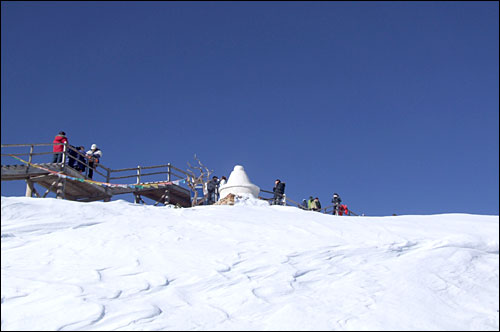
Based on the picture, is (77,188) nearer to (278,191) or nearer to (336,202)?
(278,191)

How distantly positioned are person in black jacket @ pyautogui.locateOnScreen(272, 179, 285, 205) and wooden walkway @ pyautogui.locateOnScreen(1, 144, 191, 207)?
4.29 m

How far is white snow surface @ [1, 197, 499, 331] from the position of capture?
31.5 ft

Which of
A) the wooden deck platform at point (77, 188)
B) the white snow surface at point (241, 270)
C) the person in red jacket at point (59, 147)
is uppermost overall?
the person in red jacket at point (59, 147)

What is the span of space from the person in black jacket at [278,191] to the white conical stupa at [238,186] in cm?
115

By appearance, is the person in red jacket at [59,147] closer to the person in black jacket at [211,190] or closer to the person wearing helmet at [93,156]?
the person wearing helmet at [93,156]

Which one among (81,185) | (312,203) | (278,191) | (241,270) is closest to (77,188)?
(81,185)

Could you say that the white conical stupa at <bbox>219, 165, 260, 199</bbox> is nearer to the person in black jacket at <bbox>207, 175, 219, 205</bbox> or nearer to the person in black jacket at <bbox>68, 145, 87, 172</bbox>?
the person in black jacket at <bbox>207, 175, 219, 205</bbox>

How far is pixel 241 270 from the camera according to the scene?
37.8ft

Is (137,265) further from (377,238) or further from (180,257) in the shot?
(377,238)

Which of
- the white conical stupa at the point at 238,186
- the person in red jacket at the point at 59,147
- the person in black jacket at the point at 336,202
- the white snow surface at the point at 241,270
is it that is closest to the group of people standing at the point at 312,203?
the person in black jacket at the point at 336,202

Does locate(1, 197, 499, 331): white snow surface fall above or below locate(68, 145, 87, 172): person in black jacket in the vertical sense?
below

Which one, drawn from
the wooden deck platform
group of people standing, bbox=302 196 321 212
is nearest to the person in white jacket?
the wooden deck platform

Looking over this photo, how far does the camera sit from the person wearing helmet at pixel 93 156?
21672 mm

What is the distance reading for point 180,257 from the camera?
12.2 meters
